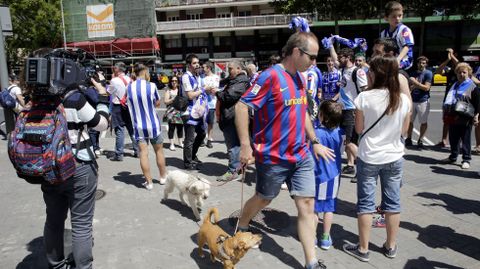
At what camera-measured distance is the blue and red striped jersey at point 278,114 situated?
3.03m

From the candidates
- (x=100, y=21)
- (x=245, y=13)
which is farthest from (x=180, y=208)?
(x=100, y=21)

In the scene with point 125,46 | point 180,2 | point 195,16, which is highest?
point 180,2

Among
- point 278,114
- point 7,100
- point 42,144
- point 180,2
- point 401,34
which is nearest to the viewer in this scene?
point 42,144

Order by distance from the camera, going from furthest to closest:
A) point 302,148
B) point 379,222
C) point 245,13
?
point 245,13 → point 379,222 → point 302,148

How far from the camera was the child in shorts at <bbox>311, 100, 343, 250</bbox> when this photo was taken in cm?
357

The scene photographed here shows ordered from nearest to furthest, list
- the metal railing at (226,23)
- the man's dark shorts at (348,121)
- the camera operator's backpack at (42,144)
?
the camera operator's backpack at (42,144) < the man's dark shorts at (348,121) < the metal railing at (226,23)

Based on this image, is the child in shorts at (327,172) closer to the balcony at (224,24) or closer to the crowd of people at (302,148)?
the crowd of people at (302,148)

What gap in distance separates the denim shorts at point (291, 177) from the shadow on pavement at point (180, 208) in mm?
1459

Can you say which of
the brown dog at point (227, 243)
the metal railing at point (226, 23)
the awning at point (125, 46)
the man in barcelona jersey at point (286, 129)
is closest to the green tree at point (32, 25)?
the awning at point (125, 46)

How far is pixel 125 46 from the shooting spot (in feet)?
134

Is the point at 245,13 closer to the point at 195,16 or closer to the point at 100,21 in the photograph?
the point at 195,16

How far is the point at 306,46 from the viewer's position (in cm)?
296

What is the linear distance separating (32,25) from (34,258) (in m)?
32.4

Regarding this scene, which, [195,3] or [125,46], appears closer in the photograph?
[195,3]
